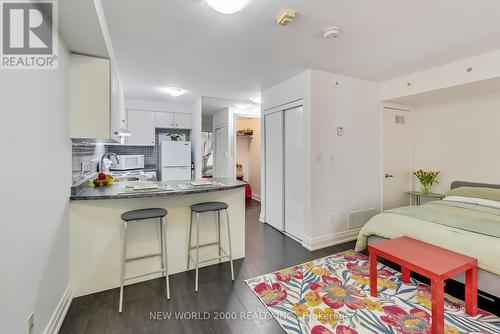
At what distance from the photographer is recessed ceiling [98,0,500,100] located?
70.9 inches

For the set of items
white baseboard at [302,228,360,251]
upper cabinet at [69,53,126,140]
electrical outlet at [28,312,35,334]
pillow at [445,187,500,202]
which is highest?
upper cabinet at [69,53,126,140]

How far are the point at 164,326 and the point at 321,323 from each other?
1.20 meters

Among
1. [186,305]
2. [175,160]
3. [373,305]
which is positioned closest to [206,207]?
[186,305]

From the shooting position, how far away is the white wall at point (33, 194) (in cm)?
113

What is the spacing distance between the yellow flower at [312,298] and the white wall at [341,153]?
41.3 inches

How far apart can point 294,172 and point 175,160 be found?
9.12 ft

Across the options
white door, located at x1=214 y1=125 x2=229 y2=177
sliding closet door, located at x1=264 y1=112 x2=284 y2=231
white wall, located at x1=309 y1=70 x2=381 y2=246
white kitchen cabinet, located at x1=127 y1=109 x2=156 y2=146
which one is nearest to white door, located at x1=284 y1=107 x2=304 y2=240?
sliding closet door, located at x1=264 y1=112 x2=284 y2=231

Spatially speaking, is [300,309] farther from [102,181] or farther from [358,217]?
[102,181]

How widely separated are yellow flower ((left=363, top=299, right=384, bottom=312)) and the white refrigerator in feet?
13.5

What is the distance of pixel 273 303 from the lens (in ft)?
6.45

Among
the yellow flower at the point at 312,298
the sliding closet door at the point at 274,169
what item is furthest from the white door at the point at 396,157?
the yellow flower at the point at 312,298

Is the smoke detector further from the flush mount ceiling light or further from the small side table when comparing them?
the small side table

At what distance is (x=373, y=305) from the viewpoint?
6.28 ft

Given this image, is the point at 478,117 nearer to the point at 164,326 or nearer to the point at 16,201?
the point at 164,326
